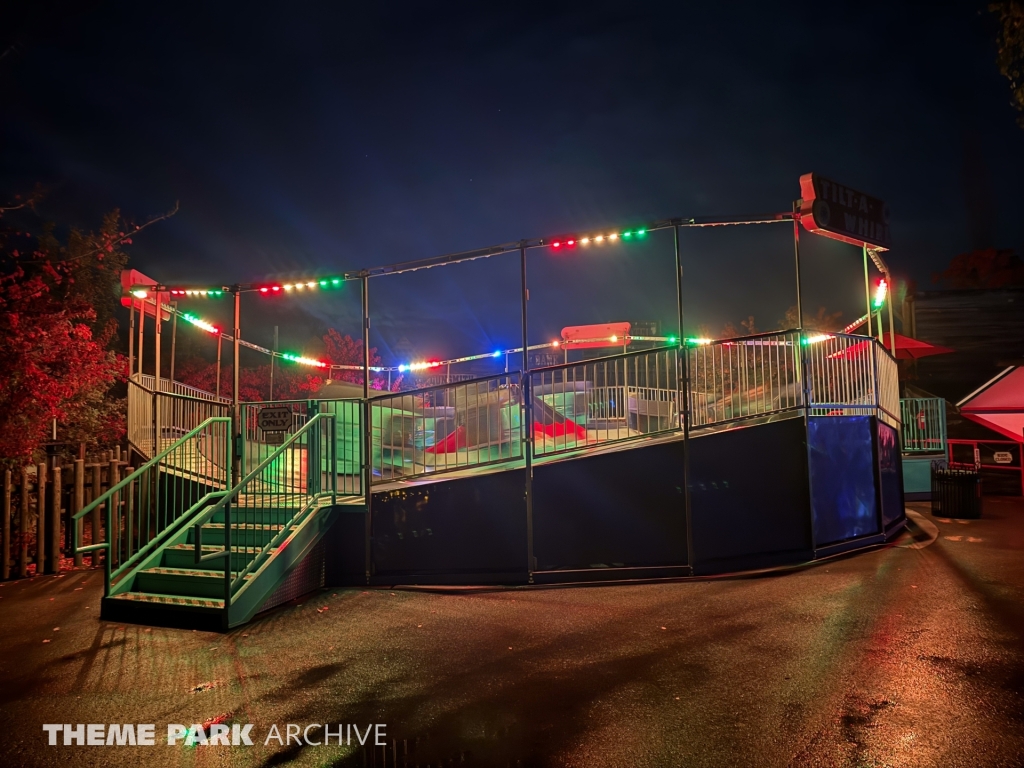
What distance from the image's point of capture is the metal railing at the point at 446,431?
25.2ft

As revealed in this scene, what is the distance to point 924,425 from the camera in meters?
15.3

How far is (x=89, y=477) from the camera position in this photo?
9000mm

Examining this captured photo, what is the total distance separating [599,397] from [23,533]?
25.6 feet

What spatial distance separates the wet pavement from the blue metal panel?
2.96 ft

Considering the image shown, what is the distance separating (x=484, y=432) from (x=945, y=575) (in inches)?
215

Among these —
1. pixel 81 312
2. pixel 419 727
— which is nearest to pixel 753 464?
pixel 419 727

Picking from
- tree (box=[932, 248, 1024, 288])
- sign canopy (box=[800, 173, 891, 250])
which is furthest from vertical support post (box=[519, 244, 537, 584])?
tree (box=[932, 248, 1024, 288])

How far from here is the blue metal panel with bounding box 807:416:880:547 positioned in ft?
25.4

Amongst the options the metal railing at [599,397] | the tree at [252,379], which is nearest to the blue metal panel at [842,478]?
the metal railing at [599,397]

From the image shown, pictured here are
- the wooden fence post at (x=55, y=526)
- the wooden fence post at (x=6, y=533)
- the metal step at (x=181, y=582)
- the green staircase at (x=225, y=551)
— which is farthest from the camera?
the wooden fence post at (x=55, y=526)

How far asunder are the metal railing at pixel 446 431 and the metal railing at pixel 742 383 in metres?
2.36

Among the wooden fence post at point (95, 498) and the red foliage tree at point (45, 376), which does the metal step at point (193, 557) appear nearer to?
the wooden fence post at point (95, 498)

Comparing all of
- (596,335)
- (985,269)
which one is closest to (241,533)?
(596,335)

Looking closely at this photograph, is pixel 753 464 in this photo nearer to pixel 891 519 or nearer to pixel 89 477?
pixel 891 519
